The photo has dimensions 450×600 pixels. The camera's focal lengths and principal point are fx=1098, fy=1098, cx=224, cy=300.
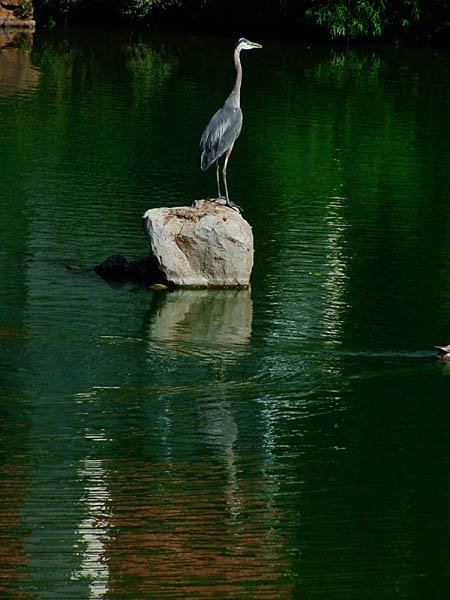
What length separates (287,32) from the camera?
45156 mm

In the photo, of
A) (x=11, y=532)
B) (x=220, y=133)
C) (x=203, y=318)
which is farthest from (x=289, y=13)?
(x=11, y=532)

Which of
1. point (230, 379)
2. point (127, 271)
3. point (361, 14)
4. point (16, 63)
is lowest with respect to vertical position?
point (230, 379)

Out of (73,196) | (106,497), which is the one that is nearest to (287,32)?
(73,196)

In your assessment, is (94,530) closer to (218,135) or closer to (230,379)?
(230,379)

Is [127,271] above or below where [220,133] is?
below

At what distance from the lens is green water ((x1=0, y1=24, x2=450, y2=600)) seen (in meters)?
7.32

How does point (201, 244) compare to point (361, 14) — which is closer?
point (201, 244)

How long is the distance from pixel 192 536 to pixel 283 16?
39120 millimetres

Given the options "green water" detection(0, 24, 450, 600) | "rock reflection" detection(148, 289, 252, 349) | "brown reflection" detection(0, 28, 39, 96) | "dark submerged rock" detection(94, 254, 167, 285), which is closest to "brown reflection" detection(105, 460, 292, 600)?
"green water" detection(0, 24, 450, 600)

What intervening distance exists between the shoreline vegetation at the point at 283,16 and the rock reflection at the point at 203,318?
29.3m

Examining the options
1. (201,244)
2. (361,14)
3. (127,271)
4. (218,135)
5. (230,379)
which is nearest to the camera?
(230,379)

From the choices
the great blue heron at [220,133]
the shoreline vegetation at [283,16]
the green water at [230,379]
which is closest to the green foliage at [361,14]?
the shoreline vegetation at [283,16]

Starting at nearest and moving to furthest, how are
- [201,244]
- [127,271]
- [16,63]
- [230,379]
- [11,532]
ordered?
[11,532]
[230,379]
[201,244]
[127,271]
[16,63]

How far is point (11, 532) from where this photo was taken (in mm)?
7367
